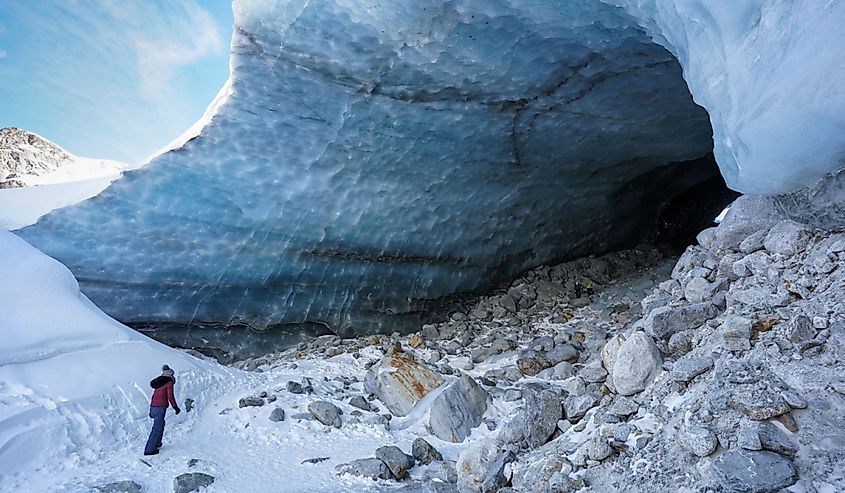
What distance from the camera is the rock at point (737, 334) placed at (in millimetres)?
1879

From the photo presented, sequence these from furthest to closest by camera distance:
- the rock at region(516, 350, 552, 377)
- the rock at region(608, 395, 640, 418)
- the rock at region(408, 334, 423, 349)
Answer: the rock at region(408, 334, 423, 349) → the rock at region(516, 350, 552, 377) → the rock at region(608, 395, 640, 418)

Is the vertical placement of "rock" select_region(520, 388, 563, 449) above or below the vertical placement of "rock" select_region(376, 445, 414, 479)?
above

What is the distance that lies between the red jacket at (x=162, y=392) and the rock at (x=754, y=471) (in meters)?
2.81

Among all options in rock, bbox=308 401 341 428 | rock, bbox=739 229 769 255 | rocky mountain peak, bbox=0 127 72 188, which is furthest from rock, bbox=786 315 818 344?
rocky mountain peak, bbox=0 127 72 188

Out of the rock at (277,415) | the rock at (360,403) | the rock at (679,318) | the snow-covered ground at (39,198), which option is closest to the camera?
the rock at (679,318)

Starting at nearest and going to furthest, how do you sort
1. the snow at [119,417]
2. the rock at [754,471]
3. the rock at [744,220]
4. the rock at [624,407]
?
the rock at [754,471]
the rock at [624,407]
the rock at [744,220]
the snow at [119,417]

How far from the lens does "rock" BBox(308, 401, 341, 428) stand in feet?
10.7

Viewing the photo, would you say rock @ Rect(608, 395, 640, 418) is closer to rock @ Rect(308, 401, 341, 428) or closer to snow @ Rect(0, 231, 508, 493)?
snow @ Rect(0, 231, 508, 493)

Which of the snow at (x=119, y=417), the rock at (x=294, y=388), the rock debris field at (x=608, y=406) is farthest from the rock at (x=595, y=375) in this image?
the rock at (x=294, y=388)

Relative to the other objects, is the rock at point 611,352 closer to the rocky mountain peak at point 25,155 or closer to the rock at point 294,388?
the rock at point 294,388

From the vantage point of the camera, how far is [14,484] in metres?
2.36

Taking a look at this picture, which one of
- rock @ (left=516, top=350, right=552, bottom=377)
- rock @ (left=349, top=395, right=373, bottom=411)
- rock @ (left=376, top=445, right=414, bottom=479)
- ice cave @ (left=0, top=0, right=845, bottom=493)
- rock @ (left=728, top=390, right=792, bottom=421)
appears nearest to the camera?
rock @ (left=728, top=390, right=792, bottom=421)

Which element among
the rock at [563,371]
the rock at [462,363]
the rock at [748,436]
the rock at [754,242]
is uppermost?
the rock at [754,242]

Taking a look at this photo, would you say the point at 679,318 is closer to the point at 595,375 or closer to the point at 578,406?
the point at 595,375
